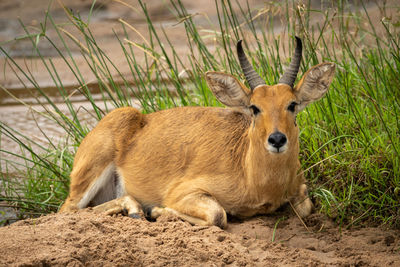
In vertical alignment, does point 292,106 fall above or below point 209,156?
above

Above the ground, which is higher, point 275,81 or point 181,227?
point 275,81

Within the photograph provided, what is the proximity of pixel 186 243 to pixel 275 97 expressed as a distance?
4.34 feet

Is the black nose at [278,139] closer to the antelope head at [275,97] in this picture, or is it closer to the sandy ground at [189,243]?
the antelope head at [275,97]

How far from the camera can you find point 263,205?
533 centimetres

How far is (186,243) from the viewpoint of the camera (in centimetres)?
452

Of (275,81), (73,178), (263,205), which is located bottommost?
(263,205)

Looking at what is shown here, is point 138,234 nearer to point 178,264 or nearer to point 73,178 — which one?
point 178,264

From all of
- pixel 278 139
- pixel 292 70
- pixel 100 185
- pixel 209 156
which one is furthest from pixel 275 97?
pixel 100 185

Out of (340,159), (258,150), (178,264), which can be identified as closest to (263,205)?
(258,150)

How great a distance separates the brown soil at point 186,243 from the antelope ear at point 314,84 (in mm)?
969

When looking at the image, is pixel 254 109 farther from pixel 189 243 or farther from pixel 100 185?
pixel 100 185

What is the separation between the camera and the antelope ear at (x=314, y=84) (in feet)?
16.8

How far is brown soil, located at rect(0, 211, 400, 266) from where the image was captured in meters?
4.11

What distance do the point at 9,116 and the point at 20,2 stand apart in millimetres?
6006
